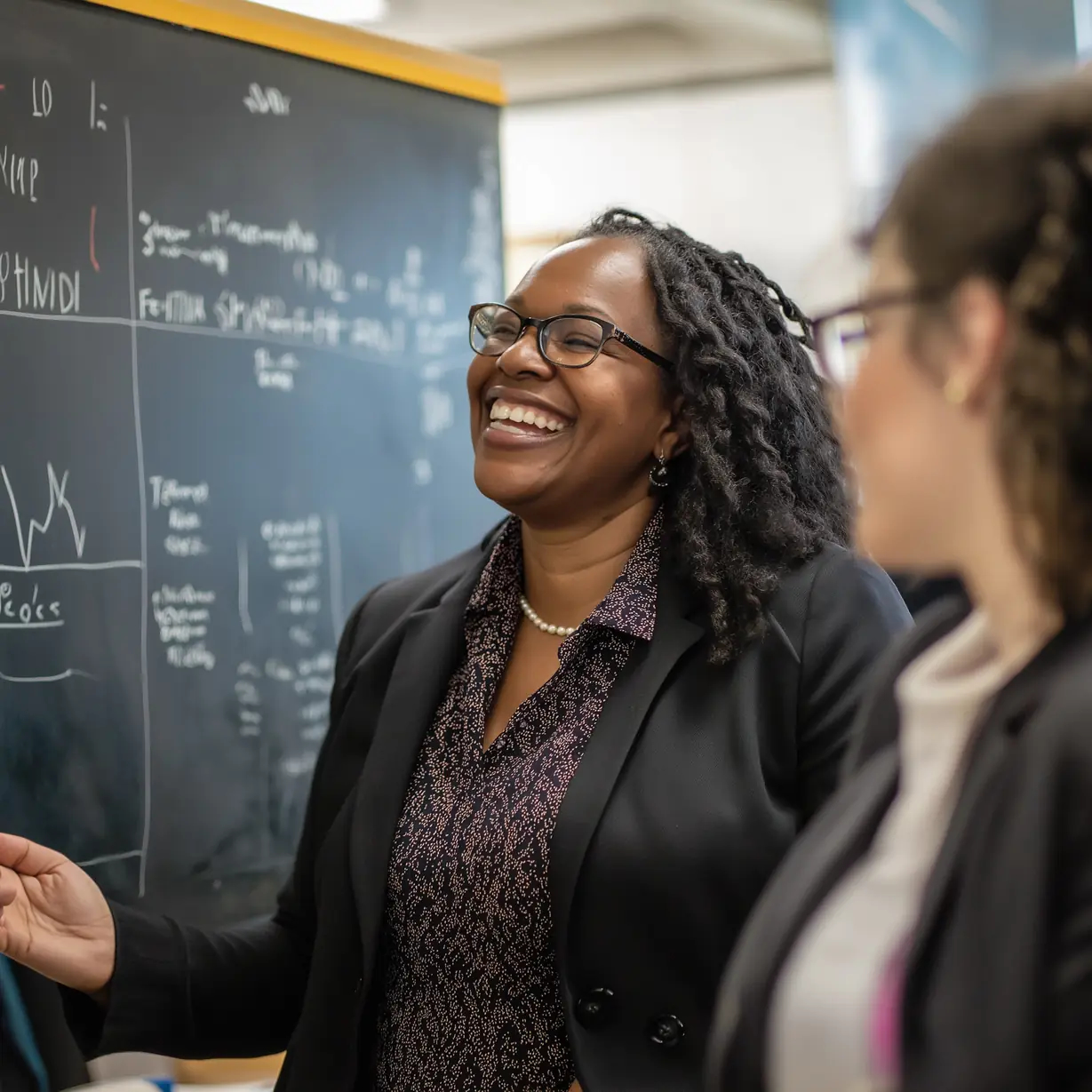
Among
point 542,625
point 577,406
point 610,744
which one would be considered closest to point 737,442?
point 577,406

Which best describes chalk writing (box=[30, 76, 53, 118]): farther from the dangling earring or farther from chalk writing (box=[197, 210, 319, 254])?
the dangling earring

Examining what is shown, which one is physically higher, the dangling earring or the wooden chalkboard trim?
the wooden chalkboard trim

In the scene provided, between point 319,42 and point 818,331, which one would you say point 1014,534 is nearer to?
point 818,331

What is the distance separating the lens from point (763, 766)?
1495 mm

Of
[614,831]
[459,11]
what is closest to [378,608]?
[614,831]

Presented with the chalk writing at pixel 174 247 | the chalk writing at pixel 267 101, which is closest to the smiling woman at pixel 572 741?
the chalk writing at pixel 174 247

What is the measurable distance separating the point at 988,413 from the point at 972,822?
0.26 meters

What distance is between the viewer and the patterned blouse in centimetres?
147

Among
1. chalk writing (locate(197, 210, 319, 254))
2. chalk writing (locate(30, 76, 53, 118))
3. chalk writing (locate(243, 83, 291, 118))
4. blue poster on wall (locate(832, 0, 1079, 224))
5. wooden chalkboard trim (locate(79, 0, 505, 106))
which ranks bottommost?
chalk writing (locate(197, 210, 319, 254))

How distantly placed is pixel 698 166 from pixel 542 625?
346 cm

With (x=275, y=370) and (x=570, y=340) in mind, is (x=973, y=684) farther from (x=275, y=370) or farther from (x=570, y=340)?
(x=275, y=370)

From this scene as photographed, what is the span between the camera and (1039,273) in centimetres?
78

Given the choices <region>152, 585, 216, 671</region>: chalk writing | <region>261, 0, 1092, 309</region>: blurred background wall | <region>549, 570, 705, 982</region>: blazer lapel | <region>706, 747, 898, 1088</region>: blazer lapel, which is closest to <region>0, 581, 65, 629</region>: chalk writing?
<region>152, 585, 216, 671</region>: chalk writing

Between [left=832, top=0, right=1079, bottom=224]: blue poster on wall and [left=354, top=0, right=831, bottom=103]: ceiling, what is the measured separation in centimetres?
79
